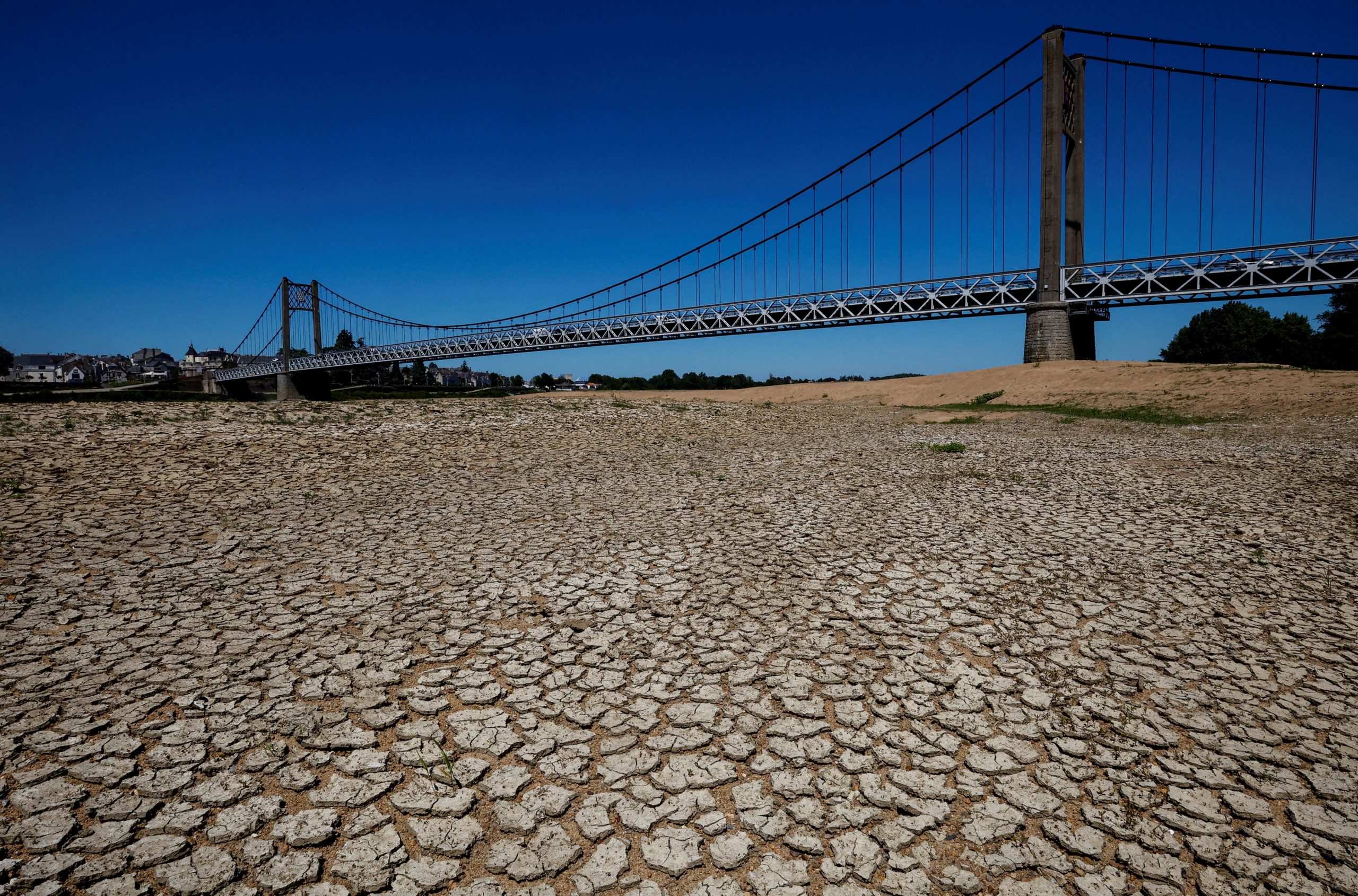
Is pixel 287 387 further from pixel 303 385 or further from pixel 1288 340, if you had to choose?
pixel 1288 340

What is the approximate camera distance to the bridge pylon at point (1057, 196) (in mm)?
33438

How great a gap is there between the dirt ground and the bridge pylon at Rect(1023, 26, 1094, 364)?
9.19ft

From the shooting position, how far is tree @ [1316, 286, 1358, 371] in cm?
4294

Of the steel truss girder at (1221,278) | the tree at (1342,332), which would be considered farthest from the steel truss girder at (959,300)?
the tree at (1342,332)

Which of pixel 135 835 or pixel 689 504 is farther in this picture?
pixel 689 504

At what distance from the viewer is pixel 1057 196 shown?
3372 cm

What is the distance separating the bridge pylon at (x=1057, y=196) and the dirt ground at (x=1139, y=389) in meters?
2.80

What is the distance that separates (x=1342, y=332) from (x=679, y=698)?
6537 centimetres

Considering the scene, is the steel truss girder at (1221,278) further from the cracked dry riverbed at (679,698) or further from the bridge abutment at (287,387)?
the bridge abutment at (287,387)

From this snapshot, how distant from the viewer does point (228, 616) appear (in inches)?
159

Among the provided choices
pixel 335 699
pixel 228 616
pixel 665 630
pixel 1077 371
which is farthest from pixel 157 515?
pixel 1077 371

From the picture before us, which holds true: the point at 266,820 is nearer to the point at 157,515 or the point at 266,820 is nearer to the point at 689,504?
the point at 689,504

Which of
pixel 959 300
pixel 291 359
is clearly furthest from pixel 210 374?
pixel 959 300

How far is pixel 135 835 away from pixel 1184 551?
7.02 m
